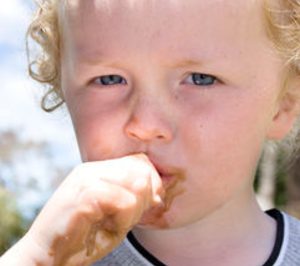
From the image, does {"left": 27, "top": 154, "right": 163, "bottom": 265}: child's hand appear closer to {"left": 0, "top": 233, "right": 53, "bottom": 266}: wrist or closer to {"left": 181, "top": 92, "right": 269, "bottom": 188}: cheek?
{"left": 0, "top": 233, "right": 53, "bottom": 266}: wrist

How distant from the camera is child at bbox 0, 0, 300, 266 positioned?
4.61 feet

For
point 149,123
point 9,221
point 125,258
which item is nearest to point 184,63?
point 149,123

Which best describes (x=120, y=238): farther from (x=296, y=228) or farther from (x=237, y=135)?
(x=296, y=228)

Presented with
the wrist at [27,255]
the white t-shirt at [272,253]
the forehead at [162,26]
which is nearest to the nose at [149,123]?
the forehead at [162,26]

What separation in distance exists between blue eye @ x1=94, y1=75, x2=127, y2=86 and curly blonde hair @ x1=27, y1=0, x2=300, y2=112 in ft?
0.82

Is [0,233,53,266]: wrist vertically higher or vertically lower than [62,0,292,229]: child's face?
lower

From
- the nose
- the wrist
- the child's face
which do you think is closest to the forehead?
the child's face

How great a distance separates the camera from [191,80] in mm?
1648

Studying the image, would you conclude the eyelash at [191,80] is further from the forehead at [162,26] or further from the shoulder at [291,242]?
the shoulder at [291,242]

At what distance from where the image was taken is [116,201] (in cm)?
137

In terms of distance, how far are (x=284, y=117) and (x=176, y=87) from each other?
42cm

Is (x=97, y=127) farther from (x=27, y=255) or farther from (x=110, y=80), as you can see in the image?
(x=27, y=255)

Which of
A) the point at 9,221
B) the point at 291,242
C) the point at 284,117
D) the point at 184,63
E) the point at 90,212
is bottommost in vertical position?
the point at 9,221

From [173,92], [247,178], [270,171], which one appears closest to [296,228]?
[247,178]
